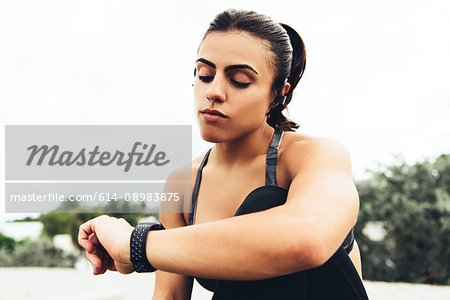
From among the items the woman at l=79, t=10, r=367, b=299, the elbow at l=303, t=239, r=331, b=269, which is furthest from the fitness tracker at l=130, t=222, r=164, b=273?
the elbow at l=303, t=239, r=331, b=269

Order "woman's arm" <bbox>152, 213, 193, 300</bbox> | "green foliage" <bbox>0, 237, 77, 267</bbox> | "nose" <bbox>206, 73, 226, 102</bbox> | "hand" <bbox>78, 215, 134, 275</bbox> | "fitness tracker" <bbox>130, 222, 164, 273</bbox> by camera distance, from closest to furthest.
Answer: "fitness tracker" <bbox>130, 222, 164, 273</bbox>, "hand" <bbox>78, 215, 134, 275</bbox>, "nose" <bbox>206, 73, 226, 102</bbox>, "woman's arm" <bbox>152, 213, 193, 300</bbox>, "green foliage" <bbox>0, 237, 77, 267</bbox>

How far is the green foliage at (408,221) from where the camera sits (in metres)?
10.1

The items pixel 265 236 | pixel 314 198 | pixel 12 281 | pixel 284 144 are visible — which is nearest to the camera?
pixel 265 236

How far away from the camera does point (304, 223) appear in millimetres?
1366

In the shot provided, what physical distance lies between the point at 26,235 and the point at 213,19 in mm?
16368

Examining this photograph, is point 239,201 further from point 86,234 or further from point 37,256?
point 37,256

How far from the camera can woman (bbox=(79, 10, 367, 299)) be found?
4.55 feet

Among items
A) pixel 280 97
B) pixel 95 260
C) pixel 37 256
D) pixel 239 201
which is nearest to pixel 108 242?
pixel 95 260

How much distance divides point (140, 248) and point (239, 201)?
0.70 meters

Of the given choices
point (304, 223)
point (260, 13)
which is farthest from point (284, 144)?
point (304, 223)

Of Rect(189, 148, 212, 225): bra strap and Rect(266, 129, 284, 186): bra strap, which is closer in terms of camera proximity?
Rect(266, 129, 284, 186): bra strap

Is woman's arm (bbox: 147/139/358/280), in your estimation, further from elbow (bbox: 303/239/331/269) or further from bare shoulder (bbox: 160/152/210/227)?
bare shoulder (bbox: 160/152/210/227)

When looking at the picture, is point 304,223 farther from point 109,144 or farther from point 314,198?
point 109,144

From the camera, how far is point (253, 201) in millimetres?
1708
